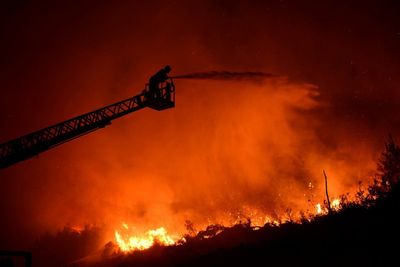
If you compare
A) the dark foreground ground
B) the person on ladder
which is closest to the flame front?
the dark foreground ground

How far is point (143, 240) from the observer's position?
4219 centimetres

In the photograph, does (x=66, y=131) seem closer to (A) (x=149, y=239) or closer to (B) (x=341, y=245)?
(B) (x=341, y=245)

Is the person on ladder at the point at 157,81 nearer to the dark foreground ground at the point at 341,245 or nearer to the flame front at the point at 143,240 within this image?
the dark foreground ground at the point at 341,245

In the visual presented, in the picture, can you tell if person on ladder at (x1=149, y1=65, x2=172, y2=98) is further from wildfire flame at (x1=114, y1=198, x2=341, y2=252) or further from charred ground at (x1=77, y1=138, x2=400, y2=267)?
wildfire flame at (x1=114, y1=198, x2=341, y2=252)

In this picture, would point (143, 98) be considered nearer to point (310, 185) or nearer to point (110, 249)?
point (110, 249)

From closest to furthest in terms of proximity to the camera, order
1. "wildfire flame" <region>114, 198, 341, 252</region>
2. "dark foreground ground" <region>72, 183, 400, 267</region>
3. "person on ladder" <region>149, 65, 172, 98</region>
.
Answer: "dark foreground ground" <region>72, 183, 400, 267</region> → "person on ladder" <region>149, 65, 172, 98</region> → "wildfire flame" <region>114, 198, 341, 252</region>

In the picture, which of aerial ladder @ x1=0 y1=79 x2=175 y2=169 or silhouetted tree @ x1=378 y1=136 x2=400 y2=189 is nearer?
aerial ladder @ x1=0 y1=79 x2=175 y2=169

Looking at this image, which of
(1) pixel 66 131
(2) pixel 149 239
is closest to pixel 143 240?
(2) pixel 149 239

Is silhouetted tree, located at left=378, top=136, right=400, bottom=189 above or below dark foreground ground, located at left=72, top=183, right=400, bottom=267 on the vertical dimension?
above

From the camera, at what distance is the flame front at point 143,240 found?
39131mm

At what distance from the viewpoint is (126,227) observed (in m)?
50.3

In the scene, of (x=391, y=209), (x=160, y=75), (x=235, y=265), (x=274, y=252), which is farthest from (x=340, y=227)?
(x=160, y=75)

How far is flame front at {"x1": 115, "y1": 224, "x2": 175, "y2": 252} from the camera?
128 feet

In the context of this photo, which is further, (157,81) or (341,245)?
(157,81)
